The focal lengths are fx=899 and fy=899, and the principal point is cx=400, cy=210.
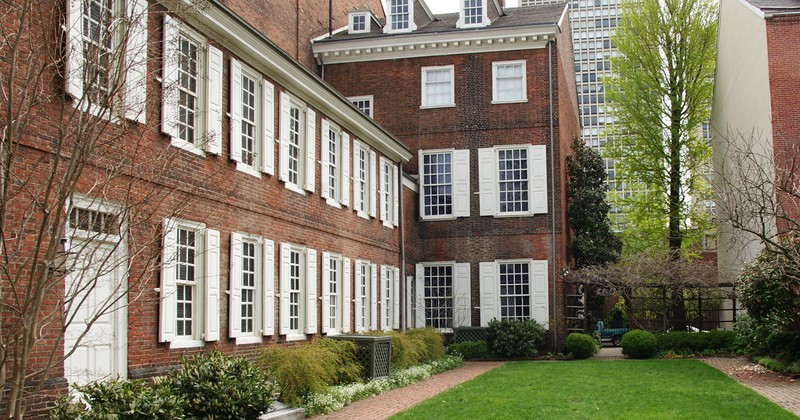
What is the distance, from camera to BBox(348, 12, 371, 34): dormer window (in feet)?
97.6

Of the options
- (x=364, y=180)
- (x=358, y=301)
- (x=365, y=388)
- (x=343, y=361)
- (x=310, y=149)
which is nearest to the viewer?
(x=365, y=388)

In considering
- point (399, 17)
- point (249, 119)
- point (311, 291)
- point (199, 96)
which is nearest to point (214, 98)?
point (199, 96)

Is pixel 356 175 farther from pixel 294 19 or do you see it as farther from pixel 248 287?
pixel 248 287

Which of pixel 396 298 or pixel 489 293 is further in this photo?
pixel 489 293

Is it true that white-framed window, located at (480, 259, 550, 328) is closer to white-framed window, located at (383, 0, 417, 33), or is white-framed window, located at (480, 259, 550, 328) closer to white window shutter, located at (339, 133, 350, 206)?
white window shutter, located at (339, 133, 350, 206)

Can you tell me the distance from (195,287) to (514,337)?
14362 millimetres

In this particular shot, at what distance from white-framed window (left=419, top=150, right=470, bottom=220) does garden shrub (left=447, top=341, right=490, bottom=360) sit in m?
4.15

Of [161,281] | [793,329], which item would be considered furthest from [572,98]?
[161,281]

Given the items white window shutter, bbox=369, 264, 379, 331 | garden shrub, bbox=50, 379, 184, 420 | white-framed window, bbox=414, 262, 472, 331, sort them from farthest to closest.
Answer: white-framed window, bbox=414, 262, 472, 331 < white window shutter, bbox=369, 264, 379, 331 < garden shrub, bbox=50, 379, 184, 420

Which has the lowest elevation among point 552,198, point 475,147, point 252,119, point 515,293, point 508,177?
point 515,293

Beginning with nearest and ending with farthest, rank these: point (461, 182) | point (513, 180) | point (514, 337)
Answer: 1. point (514, 337)
2. point (513, 180)
3. point (461, 182)

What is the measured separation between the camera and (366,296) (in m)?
23.2

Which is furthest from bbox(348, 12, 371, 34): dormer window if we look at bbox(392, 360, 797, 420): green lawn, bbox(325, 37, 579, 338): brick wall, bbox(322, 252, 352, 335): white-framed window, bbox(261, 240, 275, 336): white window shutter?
bbox(261, 240, 275, 336): white window shutter

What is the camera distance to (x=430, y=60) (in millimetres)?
28688
